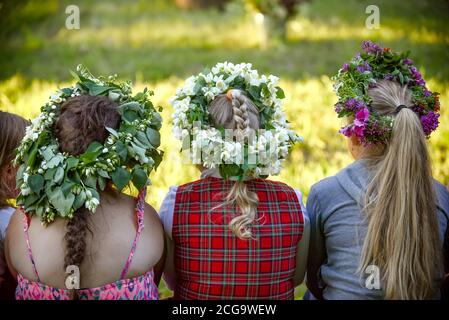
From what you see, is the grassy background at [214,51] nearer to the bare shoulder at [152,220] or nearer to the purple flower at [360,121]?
the bare shoulder at [152,220]

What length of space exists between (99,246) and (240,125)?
675 mm

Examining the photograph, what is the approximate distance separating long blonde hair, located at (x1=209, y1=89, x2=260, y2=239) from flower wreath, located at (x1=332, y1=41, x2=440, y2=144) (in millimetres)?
412

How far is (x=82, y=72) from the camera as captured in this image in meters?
2.44

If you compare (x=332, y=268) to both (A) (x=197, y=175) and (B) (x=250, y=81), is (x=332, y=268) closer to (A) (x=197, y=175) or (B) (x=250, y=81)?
(B) (x=250, y=81)

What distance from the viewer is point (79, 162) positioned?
222 centimetres

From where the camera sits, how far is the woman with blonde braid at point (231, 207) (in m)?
2.33

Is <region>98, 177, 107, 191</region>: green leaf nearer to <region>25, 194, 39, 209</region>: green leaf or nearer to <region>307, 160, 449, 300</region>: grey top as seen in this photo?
<region>25, 194, 39, 209</region>: green leaf

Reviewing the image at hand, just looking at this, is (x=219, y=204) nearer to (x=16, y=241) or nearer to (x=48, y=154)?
(x=48, y=154)

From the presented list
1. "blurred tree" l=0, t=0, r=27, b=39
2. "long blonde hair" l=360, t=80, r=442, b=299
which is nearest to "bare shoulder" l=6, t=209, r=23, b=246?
"long blonde hair" l=360, t=80, r=442, b=299

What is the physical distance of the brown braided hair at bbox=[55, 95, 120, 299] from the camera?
2162 mm

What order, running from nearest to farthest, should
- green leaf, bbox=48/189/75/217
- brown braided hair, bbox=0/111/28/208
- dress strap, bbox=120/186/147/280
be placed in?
1. green leaf, bbox=48/189/75/217
2. dress strap, bbox=120/186/147/280
3. brown braided hair, bbox=0/111/28/208

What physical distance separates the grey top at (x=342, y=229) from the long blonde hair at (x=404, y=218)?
5 centimetres

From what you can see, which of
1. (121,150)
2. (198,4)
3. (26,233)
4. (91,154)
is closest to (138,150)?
(121,150)

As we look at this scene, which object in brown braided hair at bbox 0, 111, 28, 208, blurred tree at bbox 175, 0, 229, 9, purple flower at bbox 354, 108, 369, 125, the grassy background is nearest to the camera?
purple flower at bbox 354, 108, 369, 125
